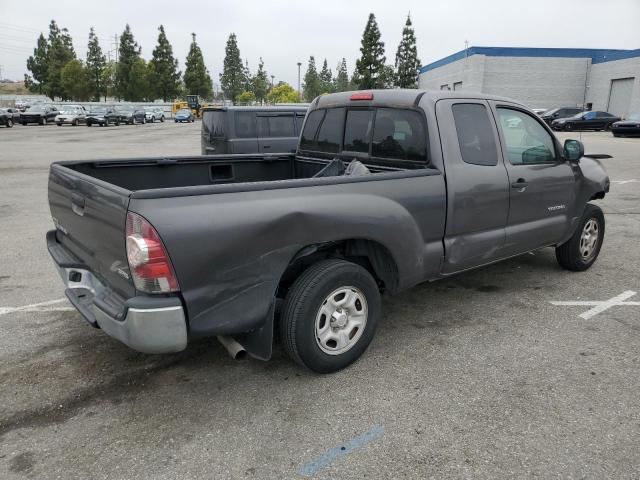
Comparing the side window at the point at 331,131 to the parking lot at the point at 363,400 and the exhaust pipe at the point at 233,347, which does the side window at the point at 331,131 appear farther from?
the exhaust pipe at the point at 233,347

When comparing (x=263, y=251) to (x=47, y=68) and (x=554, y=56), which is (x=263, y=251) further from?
Answer: (x=47, y=68)

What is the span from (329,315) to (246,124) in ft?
23.5

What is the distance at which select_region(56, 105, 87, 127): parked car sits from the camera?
3947cm

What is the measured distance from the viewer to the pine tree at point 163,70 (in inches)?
3014

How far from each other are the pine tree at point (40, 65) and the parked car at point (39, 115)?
46.6 meters

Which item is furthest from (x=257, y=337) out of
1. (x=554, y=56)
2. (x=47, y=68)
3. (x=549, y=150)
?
(x=47, y=68)

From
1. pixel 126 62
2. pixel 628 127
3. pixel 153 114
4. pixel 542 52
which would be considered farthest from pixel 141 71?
pixel 628 127

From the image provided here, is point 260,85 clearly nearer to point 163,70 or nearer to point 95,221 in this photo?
point 163,70

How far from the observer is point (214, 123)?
9938mm

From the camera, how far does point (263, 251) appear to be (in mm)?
2844

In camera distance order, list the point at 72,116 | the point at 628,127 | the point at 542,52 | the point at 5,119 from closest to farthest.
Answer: the point at 628,127 → the point at 5,119 → the point at 72,116 → the point at 542,52

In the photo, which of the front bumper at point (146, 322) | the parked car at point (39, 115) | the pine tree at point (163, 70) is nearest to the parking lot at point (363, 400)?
the front bumper at point (146, 322)

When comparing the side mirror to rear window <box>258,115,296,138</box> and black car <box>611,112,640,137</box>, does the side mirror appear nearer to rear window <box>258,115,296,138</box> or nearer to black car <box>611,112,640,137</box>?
rear window <box>258,115,296,138</box>

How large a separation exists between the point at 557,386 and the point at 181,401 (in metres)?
2.37
